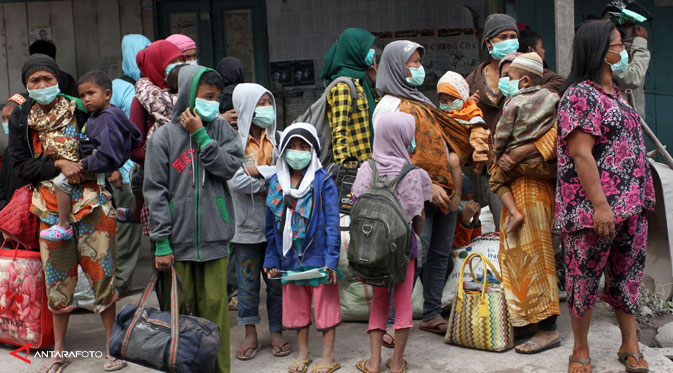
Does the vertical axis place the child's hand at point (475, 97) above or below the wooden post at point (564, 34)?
below

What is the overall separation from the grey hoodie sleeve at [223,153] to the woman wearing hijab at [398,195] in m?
0.75

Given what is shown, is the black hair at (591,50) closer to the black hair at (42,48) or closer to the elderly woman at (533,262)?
the elderly woman at (533,262)

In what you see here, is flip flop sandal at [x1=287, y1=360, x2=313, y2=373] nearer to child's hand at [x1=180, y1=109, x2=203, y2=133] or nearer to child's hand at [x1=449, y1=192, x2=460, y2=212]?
child's hand at [x1=449, y1=192, x2=460, y2=212]

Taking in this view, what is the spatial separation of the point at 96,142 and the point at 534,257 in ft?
9.22

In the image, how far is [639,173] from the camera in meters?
4.25

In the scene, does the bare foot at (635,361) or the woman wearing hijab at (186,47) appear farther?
the woman wearing hijab at (186,47)

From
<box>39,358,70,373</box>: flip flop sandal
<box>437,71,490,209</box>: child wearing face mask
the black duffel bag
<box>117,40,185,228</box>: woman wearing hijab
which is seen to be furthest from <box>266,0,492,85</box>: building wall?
the black duffel bag

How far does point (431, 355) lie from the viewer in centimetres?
487

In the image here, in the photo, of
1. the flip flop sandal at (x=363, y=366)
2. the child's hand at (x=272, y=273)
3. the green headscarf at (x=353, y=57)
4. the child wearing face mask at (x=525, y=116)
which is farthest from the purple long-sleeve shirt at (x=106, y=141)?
the child wearing face mask at (x=525, y=116)

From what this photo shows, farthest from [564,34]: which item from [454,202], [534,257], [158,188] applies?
[158,188]

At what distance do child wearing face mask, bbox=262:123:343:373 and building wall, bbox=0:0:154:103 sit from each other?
405 cm

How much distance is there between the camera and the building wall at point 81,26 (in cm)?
806

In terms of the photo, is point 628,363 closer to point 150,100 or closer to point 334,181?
point 334,181

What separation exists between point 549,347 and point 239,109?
254 cm
